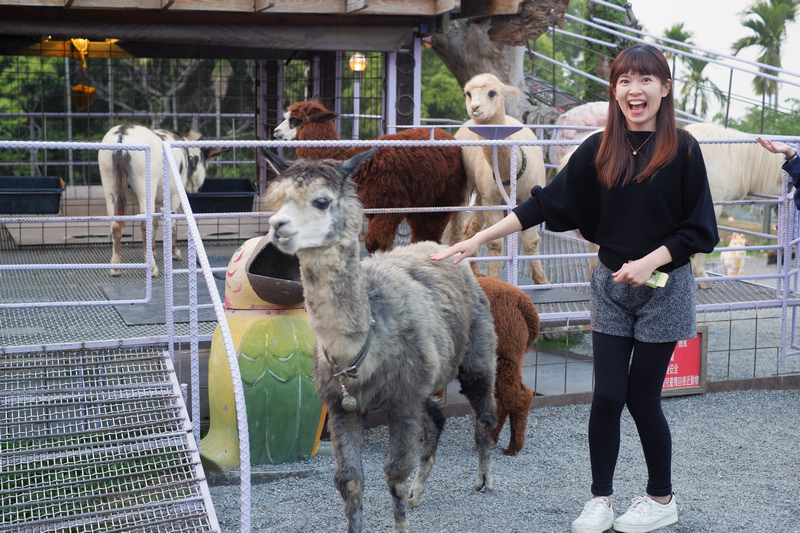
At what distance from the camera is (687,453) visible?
4926 mm

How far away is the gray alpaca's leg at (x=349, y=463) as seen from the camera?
3.36 meters

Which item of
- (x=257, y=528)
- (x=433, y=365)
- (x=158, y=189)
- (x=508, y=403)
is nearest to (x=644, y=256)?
(x=433, y=365)

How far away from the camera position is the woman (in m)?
3.14

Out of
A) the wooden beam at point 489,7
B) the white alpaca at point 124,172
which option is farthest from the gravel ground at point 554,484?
the wooden beam at point 489,7

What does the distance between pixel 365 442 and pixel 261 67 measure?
768 centimetres

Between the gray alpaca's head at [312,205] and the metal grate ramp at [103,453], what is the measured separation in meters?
1.25

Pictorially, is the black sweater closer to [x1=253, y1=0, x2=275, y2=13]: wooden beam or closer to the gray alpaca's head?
the gray alpaca's head

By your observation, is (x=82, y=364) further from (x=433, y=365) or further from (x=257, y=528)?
(x=433, y=365)

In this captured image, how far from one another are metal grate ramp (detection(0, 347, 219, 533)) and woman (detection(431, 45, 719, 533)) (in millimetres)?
1593

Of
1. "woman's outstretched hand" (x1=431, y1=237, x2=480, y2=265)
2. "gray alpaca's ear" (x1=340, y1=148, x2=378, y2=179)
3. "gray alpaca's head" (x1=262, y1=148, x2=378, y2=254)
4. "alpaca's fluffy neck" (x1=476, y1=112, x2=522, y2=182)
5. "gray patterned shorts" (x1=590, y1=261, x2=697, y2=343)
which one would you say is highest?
"alpaca's fluffy neck" (x1=476, y1=112, x2=522, y2=182)

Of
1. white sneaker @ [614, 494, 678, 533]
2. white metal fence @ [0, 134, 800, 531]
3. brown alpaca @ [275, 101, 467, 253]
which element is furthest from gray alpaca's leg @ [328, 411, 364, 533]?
brown alpaca @ [275, 101, 467, 253]

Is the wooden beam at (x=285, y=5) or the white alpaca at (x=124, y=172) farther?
the wooden beam at (x=285, y=5)

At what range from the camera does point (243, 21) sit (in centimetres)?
834

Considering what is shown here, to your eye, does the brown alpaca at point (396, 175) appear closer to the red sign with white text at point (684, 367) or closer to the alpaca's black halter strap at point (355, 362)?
the red sign with white text at point (684, 367)
